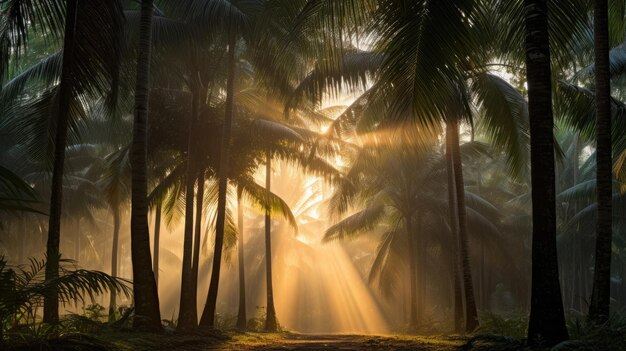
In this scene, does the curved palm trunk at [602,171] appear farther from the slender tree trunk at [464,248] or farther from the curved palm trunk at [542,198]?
the slender tree trunk at [464,248]

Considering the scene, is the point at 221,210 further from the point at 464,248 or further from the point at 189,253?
the point at 464,248

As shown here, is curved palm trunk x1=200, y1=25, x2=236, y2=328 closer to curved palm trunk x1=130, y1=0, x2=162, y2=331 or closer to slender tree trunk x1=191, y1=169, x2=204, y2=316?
slender tree trunk x1=191, y1=169, x2=204, y2=316

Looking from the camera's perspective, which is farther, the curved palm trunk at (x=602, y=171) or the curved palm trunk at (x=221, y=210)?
the curved palm trunk at (x=221, y=210)

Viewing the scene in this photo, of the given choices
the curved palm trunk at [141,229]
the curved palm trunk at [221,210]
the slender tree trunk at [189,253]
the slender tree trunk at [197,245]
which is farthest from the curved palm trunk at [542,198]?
the slender tree trunk at [197,245]

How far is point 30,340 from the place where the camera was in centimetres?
564

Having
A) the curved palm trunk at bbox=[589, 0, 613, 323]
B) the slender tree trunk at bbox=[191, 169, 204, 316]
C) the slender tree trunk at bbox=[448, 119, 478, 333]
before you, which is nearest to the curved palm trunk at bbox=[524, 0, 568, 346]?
the curved palm trunk at bbox=[589, 0, 613, 323]

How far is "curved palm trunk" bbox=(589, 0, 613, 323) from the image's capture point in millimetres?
8352

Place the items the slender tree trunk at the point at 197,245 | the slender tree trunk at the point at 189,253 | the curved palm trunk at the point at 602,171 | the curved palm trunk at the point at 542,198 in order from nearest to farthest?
1. the curved palm trunk at the point at 542,198
2. the curved palm trunk at the point at 602,171
3. the slender tree trunk at the point at 189,253
4. the slender tree trunk at the point at 197,245

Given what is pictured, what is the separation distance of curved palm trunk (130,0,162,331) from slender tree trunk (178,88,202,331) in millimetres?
3627

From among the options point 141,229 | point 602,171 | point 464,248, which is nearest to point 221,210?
point 141,229

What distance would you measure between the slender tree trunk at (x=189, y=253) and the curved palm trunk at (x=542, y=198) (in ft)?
28.5

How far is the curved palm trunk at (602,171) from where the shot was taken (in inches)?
329

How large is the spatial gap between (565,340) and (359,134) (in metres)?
10.5

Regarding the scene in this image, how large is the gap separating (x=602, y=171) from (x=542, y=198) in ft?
10.5
